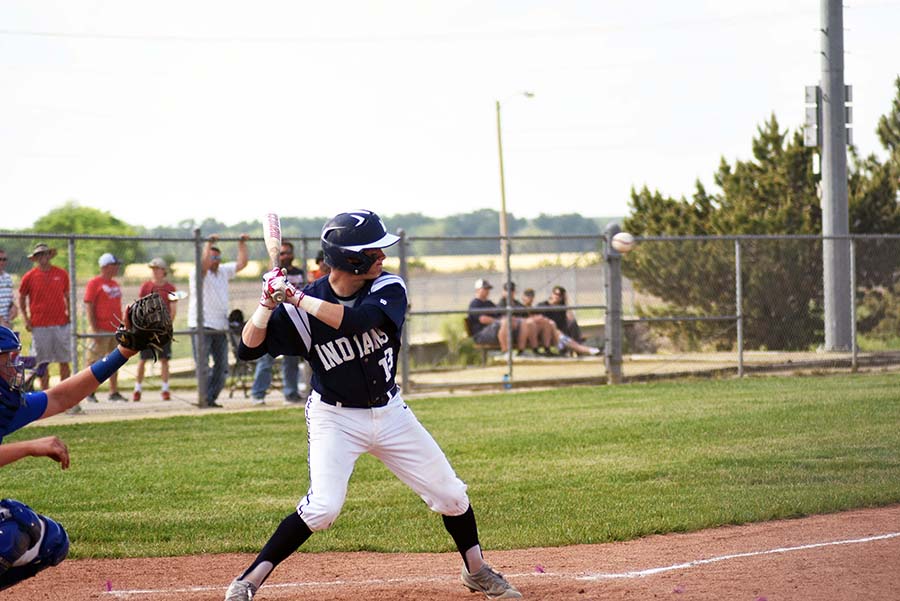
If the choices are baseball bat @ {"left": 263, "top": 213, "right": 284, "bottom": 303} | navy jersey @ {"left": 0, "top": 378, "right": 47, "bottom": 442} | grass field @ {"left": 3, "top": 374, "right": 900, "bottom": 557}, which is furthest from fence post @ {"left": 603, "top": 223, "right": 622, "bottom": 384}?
A: navy jersey @ {"left": 0, "top": 378, "right": 47, "bottom": 442}

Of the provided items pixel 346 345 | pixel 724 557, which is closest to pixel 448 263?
pixel 724 557

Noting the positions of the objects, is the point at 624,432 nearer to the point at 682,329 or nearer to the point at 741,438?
the point at 741,438

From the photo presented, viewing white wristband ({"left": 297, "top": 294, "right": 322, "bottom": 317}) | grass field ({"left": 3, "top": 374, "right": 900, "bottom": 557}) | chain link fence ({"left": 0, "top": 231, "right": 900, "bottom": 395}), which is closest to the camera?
white wristband ({"left": 297, "top": 294, "right": 322, "bottom": 317})

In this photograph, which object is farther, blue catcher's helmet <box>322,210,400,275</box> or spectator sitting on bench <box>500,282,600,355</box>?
spectator sitting on bench <box>500,282,600,355</box>

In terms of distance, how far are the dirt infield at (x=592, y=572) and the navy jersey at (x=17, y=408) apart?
4.95 feet

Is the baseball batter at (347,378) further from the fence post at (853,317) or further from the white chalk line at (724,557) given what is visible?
the fence post at (853,317)

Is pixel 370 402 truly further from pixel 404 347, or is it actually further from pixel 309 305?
pixel 404 347

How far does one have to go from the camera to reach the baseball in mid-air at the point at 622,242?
55.0 feet

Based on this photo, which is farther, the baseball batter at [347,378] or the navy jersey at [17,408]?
the baseball batter at [347,378]

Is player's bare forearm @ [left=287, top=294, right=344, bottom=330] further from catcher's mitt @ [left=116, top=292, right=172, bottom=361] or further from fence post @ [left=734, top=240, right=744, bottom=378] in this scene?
fence post @ [left=734, top=240, right=744, bottom=378]

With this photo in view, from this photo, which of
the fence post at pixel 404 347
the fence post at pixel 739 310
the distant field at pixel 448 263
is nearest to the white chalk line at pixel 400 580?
the distant field at pixel 448 263

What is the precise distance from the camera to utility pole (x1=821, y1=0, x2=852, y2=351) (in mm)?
19703

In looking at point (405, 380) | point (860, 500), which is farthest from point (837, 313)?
point (860, 500)

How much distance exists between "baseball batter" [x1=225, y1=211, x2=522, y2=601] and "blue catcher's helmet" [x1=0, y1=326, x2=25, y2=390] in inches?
41.4
